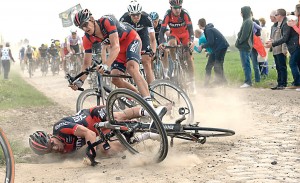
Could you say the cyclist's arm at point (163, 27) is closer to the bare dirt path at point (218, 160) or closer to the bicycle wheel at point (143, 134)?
the bare dirt path at point (218, 160)

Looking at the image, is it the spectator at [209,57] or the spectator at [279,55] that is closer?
the spectator at [279,55]

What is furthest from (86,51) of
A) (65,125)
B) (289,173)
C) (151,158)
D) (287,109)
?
(287,109)

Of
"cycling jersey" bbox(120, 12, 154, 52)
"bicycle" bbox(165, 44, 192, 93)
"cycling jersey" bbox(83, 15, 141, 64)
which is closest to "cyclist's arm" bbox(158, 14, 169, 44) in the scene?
"bicycle" bbox(165, 44, 192, 93)

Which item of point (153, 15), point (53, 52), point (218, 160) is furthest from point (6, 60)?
point (218, 160)

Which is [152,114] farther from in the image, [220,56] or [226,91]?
[220,56]

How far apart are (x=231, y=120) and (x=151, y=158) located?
337 cm

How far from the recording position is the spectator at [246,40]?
16.9 metres

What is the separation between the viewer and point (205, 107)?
12242 millimetres

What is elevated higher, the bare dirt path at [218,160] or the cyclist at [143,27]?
the cyclist at [143,27]

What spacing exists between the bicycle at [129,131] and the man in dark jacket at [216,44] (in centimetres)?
Result: 1012

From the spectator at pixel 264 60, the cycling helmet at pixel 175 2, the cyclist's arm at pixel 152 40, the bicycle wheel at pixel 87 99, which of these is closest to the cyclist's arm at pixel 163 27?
the cycling helmet at pixel 175 2

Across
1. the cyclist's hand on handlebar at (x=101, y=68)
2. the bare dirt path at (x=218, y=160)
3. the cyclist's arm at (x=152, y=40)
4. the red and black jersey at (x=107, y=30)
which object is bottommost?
the bare dirt path at (x=218, y=160)

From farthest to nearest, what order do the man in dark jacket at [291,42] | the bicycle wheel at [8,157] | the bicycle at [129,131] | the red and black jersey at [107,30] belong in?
the man in dark jacket at [291,42] → the red and black jersey at [107,30] → the bicycle at [129,131] → the bicycle wheel at [8,157]

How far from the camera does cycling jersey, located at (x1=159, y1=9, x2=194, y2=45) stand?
13.5 m
